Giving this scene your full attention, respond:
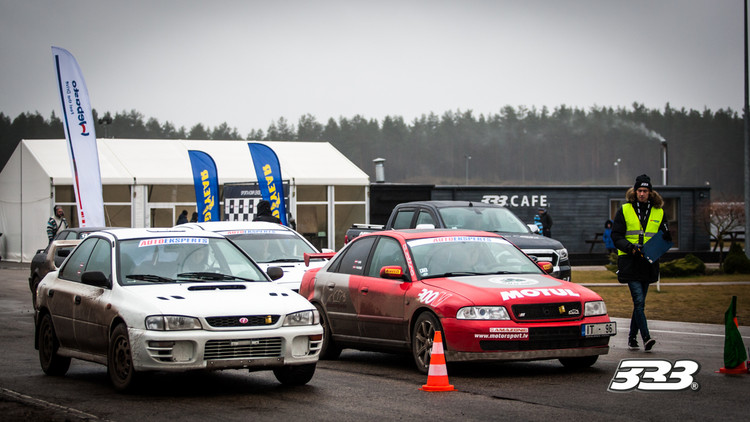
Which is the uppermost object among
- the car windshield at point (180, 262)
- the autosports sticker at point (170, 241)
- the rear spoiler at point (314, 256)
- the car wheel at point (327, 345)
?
the autosports sticker at point (170, 241)

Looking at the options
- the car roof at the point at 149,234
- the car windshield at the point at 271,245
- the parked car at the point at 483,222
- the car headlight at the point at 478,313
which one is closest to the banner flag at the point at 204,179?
the parked car at the point at 483,222

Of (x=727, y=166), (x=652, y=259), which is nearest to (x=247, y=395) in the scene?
(x=652, y=259)

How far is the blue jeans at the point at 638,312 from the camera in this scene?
11.0 m

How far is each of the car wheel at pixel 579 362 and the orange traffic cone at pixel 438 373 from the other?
1.70 meters

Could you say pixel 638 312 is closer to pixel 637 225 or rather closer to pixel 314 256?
pixel 637 225

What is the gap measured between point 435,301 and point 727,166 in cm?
13053

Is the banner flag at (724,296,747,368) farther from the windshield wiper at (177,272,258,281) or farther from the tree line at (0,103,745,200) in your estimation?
the tree line at (0,103,745,200)

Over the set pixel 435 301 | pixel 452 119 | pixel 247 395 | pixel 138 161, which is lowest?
pixel 247 395

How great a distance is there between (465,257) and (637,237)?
94.5 inches

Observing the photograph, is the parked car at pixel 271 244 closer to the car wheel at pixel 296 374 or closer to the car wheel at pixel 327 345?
the car wheel at pixel 327 345

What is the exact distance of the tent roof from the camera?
36875 millimetres

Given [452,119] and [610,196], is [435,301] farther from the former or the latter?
[452,119]

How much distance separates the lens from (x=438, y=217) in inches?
695

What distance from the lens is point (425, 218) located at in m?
17.9
